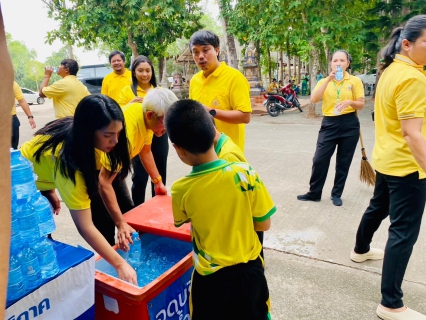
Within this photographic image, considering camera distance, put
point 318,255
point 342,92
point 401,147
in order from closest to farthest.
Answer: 1. point 401,147
2. point 318,255
3. point 342,92

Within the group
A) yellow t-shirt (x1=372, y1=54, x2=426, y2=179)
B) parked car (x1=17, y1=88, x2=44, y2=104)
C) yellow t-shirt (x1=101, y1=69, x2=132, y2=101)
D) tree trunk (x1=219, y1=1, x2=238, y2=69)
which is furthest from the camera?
parked car (x1=17, y1=88, x2=44, y2=104)

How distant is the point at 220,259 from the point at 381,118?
1.27 meters

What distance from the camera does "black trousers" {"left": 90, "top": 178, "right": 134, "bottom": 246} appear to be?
2.07m

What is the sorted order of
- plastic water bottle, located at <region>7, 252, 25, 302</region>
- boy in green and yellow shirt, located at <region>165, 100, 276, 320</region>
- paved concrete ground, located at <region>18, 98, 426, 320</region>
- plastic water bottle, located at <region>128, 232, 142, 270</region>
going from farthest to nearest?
1. paved concrete ground, located at <region>18, 98, 426, 320</region>
2. plastic water bottle, located at <region>128, 232, 142, 270</region>
3. boy in green and yellow shirt, located at <region>165, 100, 276, 320</region>
4. plastic water bottle, located at <region>7, 252, 25, 302</region>

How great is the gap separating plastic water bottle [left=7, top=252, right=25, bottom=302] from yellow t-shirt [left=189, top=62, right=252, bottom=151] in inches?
67.5

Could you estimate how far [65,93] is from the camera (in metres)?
3.94

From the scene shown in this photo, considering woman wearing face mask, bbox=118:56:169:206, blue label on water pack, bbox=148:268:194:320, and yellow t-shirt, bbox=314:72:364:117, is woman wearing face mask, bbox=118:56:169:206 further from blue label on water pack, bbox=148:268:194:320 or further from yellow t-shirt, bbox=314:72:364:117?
yellow t-shirt, bbox=314:72:364:117

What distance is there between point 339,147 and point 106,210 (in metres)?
2.44

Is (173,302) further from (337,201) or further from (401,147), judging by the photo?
(337,201)

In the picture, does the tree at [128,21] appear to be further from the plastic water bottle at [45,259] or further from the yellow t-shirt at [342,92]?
the plastic water bottle at [45,259]

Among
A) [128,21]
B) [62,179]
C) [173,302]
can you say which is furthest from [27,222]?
[128,21]

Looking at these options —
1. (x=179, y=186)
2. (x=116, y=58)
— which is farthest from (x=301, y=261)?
(x=116, y=58)

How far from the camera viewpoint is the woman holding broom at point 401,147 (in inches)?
65.9

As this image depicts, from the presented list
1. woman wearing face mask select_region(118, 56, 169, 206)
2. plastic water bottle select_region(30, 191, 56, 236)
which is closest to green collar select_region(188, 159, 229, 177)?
plastic water bottle select_region(30, 191, 56, 236)
